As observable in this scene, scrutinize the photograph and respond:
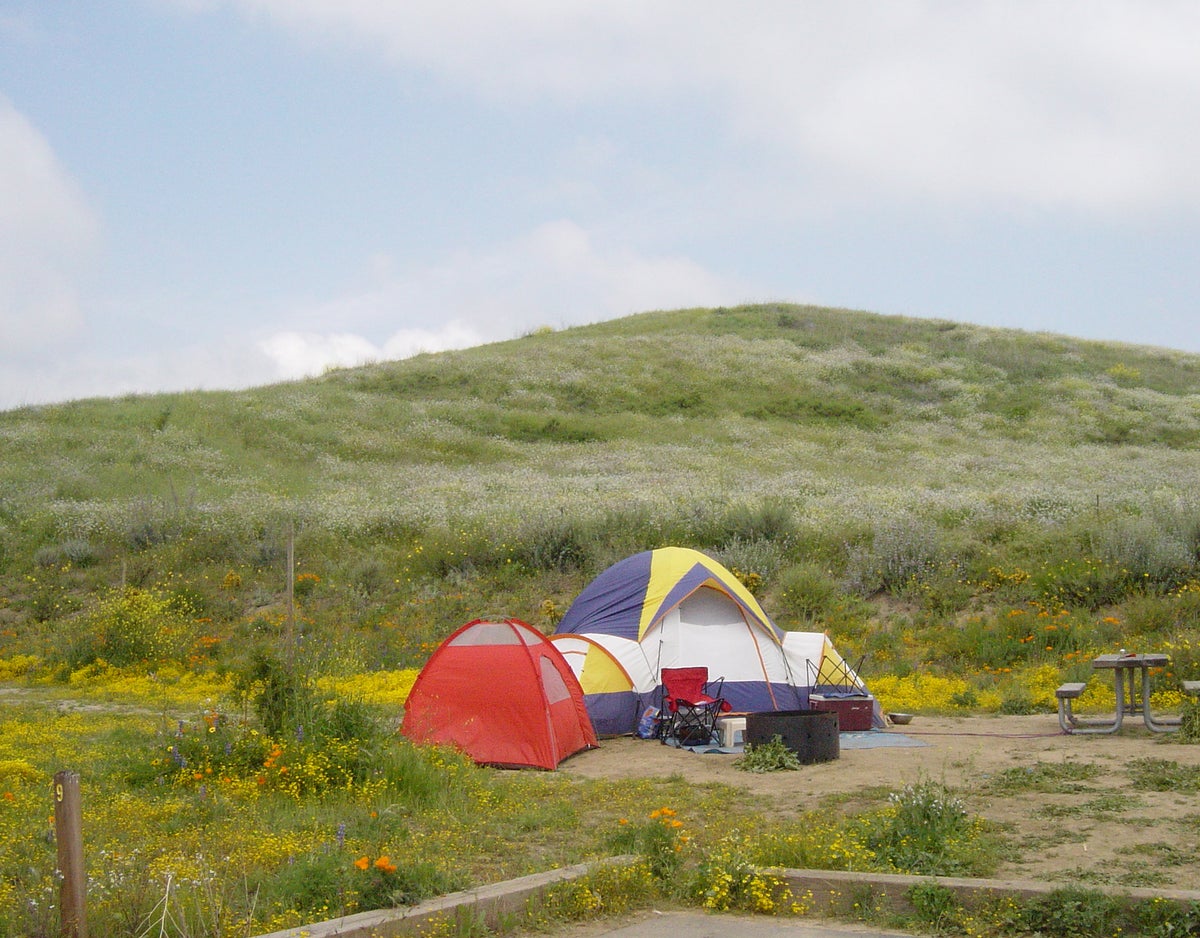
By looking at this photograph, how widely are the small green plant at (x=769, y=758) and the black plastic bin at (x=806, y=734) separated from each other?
74 millimetres

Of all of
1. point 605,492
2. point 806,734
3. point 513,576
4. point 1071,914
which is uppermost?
point 605,492

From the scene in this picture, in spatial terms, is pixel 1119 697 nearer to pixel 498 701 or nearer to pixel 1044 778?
pixel 1044 778

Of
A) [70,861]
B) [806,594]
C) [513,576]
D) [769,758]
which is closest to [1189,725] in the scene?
[769,758]

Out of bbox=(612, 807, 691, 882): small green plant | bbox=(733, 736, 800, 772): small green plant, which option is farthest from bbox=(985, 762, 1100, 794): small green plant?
bbox=(612, 807, 691, 882): small green plant

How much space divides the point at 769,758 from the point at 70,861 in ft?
25.5

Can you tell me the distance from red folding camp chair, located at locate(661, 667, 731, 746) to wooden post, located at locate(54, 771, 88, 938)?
893 cm

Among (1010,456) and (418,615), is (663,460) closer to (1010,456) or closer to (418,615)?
(1010,456)

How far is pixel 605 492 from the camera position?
28.4 metres

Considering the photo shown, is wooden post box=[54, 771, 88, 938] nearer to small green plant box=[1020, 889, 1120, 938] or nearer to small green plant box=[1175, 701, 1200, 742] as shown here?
small green plant box=[1020, 889, 1120, 938]

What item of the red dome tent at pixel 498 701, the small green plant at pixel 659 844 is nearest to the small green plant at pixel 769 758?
the red dome tent at pixel 498 701

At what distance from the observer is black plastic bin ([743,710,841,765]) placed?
1190 centimetres

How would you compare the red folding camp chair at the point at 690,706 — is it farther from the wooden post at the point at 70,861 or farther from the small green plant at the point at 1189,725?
the wooden post at the point at 70,861

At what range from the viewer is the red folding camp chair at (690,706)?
530 inches

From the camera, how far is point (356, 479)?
33.6m
